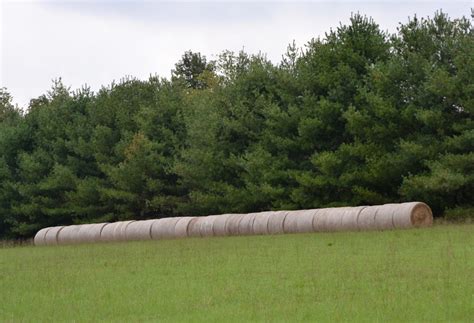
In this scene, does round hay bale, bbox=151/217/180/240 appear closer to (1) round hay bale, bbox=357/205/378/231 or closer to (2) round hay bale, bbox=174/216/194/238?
(2) round hay bale, bbox=174/216/194/238

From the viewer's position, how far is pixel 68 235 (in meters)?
48.2

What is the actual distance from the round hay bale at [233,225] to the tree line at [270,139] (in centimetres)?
535

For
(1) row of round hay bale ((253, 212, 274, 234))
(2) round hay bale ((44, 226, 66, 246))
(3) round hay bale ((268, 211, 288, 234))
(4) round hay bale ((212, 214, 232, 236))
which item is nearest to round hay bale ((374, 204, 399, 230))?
(3) round hay bale ((268, 211, 288, 234))

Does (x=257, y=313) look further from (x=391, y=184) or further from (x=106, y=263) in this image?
(x=391, y=184)

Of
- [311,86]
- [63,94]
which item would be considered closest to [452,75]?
[311,86]

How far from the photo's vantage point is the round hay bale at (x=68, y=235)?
156ft

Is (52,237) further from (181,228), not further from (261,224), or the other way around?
(261,224)

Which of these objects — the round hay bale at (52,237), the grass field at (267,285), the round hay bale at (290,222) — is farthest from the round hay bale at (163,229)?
the grass field at (267,285)

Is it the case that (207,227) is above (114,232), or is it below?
below

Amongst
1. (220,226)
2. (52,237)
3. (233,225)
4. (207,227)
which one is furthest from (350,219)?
(52,237)

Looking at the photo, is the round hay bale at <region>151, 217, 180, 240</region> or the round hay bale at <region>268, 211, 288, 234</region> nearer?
the round hay bale at <region>268, 211, 288, 234</region>

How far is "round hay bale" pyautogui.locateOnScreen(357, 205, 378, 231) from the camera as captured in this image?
110ft

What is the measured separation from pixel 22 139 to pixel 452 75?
37.1 meters

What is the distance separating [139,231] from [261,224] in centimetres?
826
